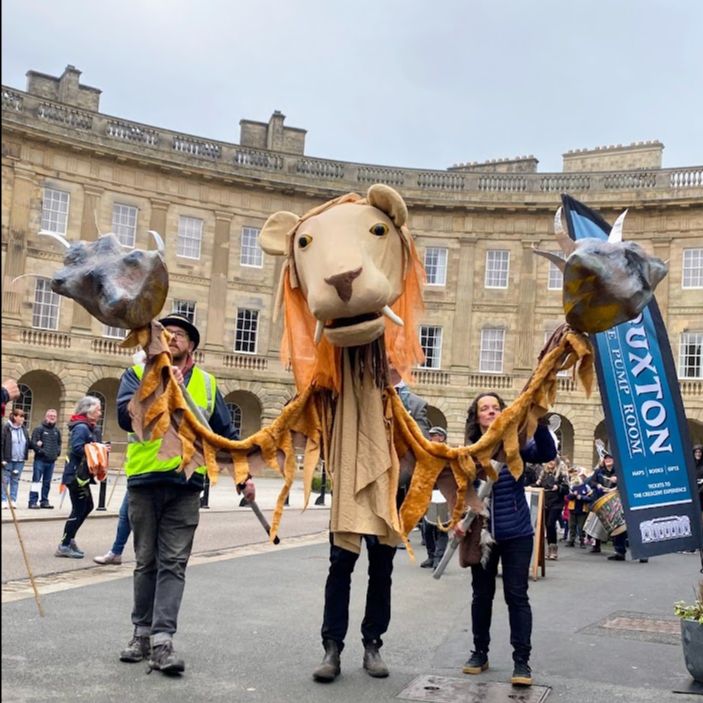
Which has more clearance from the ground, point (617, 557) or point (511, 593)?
point (511, 593)

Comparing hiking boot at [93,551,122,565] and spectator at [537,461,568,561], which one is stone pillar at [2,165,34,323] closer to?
spectator at [537,461,568,561]

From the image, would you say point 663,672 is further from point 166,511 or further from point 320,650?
point 166,511

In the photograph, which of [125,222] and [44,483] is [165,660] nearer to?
[44,483]

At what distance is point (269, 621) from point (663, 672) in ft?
9.23

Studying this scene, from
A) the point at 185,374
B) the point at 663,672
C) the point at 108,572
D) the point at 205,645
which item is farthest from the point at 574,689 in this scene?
the point at 108,572

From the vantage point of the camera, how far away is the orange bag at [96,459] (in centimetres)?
1023

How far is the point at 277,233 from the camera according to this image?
4.83 metres

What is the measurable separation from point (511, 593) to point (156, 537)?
211 centimetres

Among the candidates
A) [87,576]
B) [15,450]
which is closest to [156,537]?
[87,576]

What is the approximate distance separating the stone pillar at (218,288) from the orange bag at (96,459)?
85.1 feet

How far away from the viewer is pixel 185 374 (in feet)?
17.6

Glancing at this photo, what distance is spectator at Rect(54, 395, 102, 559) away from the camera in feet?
32.6

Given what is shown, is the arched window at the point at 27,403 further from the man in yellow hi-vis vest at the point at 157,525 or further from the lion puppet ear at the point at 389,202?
the lion puppet ear at the point at 389,202

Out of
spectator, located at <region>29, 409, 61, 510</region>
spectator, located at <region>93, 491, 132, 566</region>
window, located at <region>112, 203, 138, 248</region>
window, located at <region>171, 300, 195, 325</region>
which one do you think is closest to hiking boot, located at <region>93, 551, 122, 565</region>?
spectator, located at <region>93, 491, 132, 566</region>
